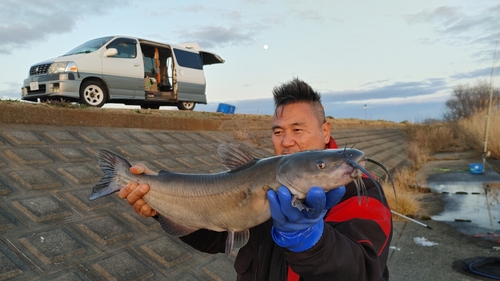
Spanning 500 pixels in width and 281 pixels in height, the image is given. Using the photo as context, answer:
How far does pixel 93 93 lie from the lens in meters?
9.40

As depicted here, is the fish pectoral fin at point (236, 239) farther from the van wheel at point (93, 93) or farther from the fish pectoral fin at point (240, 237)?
the van wheel at point (93, 93)

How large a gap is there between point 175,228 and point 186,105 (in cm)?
1126

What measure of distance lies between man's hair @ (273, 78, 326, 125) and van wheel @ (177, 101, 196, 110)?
10.6m

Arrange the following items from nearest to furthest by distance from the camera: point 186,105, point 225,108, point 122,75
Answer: point 122,75, point 186,105, point 225,108

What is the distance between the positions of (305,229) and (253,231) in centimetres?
89

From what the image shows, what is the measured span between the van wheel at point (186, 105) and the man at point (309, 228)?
1061cm

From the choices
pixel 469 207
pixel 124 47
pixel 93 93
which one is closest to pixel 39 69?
pixel 93 93

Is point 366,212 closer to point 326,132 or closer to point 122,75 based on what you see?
point 326,132

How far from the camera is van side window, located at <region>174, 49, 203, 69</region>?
12559 millimetres

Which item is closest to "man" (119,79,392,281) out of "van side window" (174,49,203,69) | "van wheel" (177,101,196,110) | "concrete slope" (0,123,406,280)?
"concrete slope" (0,123,406,280)

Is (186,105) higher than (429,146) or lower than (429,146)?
higher

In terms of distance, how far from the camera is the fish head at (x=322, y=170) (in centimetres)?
157

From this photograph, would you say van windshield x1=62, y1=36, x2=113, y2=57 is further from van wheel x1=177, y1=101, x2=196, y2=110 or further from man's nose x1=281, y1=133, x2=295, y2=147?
man's nose x1=281, y1=133, x2=295, y2=147

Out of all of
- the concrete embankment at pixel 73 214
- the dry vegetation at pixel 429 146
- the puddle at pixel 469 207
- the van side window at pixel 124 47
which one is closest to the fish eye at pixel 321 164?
the concrete embankment at pixel 73 214
